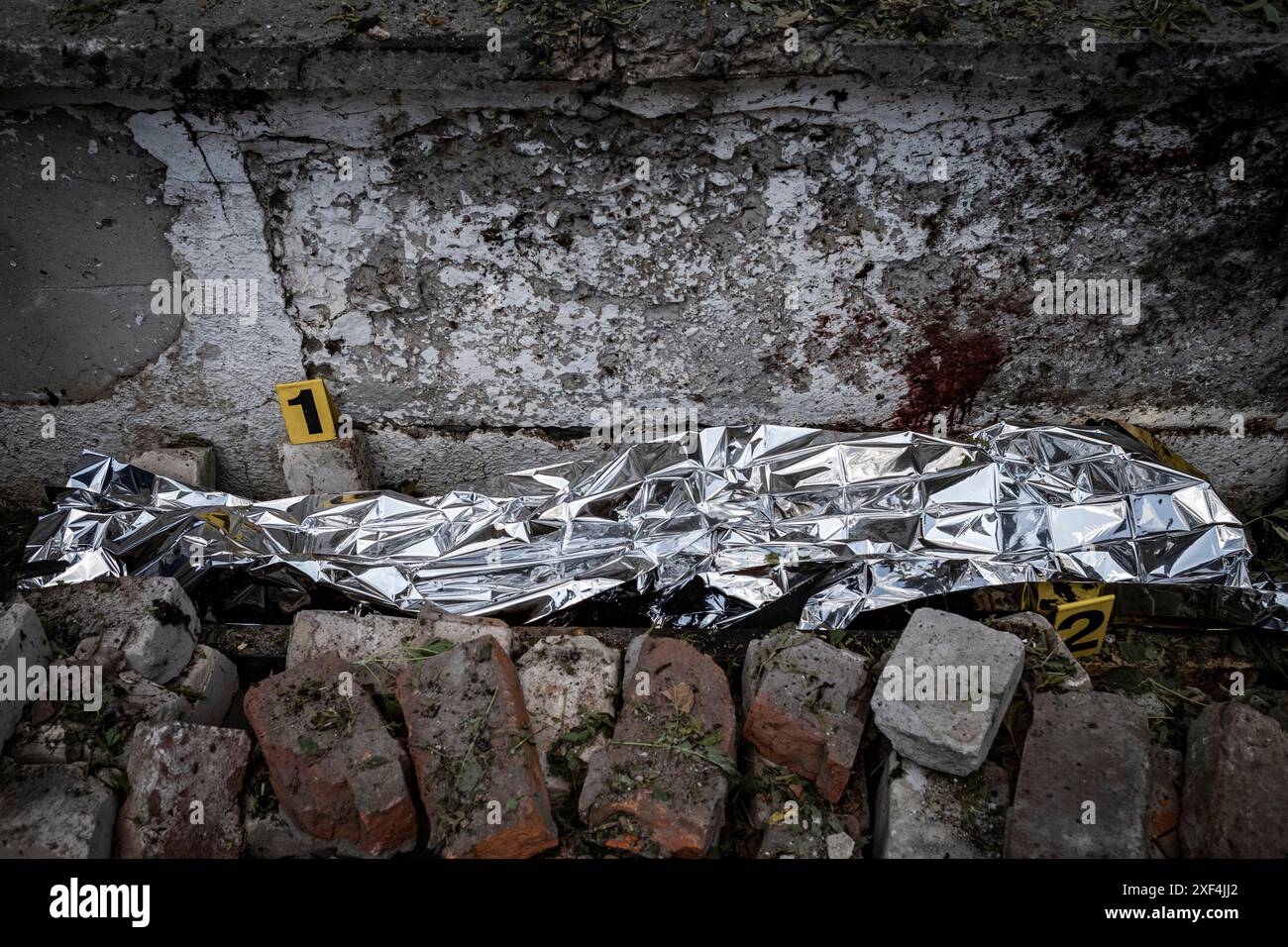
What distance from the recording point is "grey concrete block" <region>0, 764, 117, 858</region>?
174 cm

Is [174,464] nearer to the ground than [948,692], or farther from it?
farther from it

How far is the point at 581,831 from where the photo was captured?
184 cm

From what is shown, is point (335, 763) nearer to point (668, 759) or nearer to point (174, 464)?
point (668, 759)

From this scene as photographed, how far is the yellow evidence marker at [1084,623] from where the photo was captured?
2231mm

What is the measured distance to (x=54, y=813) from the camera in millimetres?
1786

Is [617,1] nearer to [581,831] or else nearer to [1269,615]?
[581,831]

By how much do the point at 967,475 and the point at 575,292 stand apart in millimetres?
1296

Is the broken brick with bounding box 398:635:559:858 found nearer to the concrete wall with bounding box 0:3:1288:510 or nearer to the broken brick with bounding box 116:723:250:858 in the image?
the broken brick with bounding box 116:723:250:858

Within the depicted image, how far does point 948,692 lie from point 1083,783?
32 cm

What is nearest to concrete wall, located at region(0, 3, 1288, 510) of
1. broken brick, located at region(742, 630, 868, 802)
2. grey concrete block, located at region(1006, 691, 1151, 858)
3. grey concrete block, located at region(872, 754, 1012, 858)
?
broken brick, located at region(742, 630, 868, 802)

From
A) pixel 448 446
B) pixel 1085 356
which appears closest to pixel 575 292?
pixel 448 446

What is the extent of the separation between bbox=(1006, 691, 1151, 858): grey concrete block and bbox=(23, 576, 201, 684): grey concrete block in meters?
2.05

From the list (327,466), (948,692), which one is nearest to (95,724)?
(327,466)

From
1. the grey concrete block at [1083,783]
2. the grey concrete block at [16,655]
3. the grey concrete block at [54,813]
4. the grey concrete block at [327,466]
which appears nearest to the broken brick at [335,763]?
the grey concrete block at [54,813]
